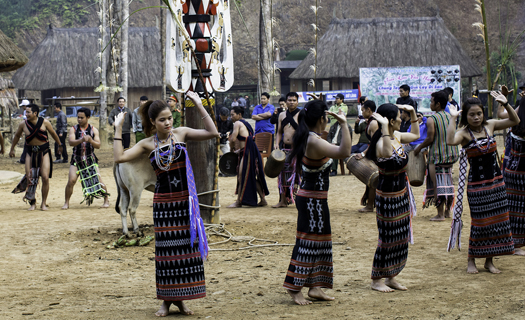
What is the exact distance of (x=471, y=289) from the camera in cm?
467

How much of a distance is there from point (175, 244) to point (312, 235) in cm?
108

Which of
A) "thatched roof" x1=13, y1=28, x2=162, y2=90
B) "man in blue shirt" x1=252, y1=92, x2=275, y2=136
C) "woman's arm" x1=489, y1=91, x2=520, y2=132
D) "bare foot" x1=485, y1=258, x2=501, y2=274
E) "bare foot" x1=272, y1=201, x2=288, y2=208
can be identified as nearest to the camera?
"bare foot" x1=485, y1=258, x2=501, y2=274

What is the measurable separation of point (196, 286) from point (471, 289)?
2277 millimetres

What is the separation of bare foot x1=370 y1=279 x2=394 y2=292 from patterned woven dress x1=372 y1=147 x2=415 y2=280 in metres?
0.06

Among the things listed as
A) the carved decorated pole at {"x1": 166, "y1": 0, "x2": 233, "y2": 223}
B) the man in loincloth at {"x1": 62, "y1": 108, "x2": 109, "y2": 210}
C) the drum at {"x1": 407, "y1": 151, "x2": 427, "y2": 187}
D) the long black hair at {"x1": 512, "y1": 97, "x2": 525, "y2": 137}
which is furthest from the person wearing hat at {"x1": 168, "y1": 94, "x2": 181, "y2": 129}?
the long black hair at {"x1": 512, "y1": 97, "x2": 525, "y2": 137}

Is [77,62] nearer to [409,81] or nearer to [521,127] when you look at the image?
[409,81]

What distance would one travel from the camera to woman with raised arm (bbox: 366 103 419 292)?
4785mm

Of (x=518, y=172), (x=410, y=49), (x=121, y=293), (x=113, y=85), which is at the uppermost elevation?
(x=410, y=49)

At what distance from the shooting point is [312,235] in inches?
176

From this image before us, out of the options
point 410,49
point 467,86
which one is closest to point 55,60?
point 410,49

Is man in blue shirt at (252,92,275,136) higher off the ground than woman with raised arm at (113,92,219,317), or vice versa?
man in blue shirt at (252,92,275,136)

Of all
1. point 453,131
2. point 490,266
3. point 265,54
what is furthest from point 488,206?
point 265,54

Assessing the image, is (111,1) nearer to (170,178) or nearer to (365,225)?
(365,225)

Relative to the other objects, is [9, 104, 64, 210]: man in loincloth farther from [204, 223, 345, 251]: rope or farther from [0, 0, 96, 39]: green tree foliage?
[0, 0, 96, 39]: green tree foliage
